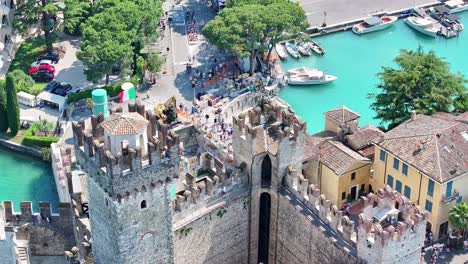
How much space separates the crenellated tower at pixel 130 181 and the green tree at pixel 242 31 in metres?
37.2

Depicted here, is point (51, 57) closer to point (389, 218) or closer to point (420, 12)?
point (420, 12)

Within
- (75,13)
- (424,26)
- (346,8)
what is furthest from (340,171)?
(346,8)

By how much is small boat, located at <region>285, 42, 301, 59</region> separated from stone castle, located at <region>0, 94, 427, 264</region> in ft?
110

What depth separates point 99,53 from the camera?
3150 inches

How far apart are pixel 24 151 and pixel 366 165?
31.7 meters

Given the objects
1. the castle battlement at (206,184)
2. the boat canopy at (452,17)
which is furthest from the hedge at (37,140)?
the boat canopy at (452,17)

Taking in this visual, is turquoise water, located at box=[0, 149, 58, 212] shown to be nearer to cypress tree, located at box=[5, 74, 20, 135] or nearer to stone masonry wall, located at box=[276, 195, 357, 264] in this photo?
cypress tree, located at box=[5, 74, 20, 135]

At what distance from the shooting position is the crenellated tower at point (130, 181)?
143ft

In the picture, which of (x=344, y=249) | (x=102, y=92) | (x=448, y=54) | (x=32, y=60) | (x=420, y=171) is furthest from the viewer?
(x=448, y=54)

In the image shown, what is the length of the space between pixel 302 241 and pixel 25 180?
3100 cm

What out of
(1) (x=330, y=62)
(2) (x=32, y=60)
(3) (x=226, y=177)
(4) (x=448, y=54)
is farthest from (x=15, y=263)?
(4) (x=448, y=54)

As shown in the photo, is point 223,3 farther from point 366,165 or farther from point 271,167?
point 271,167

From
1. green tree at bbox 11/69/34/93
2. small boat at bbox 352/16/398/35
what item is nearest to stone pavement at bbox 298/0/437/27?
small boat at bbox 352/16/398/35

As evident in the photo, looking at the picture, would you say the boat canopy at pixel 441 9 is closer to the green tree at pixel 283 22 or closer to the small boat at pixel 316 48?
the small boat at pixel 316 48
